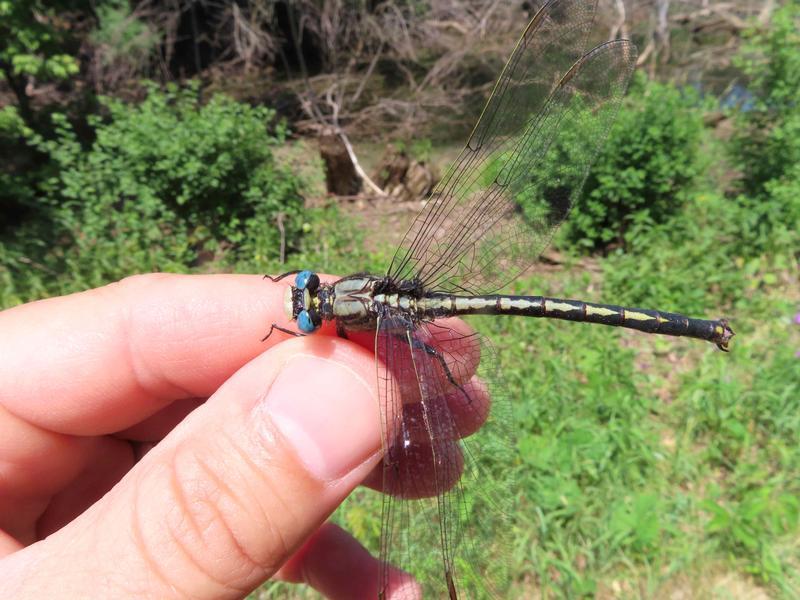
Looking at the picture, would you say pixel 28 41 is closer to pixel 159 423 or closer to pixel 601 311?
pixel 159 423

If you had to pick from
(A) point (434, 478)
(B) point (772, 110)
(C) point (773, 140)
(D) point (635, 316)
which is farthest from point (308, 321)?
(B) point (772, 110)

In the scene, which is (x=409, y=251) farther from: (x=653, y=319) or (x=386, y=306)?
(x=653, y=319)

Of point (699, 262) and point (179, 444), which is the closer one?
point (179, 444)

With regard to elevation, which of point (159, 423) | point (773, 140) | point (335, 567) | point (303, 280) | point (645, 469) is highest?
point (303, 280)

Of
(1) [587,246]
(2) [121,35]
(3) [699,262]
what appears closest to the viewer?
(3) [699,262]

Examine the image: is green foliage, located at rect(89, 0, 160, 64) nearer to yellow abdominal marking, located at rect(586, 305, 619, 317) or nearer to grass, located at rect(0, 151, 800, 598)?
grass, located at rect(0, 151, 800, 598)

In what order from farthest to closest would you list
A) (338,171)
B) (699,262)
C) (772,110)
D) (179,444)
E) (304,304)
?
(338,171), (772,110), (699,262), (304,304), (179,444)
